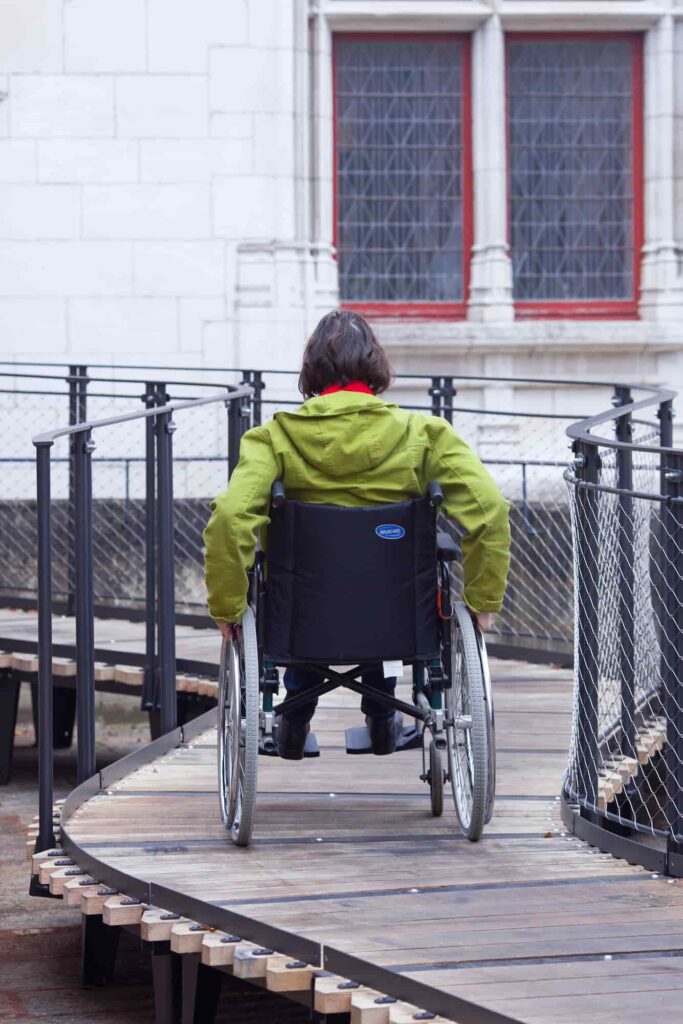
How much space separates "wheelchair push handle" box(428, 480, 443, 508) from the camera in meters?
4.36

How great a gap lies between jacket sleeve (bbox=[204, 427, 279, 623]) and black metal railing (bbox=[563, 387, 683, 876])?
0.86 m

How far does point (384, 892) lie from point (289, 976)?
1.68 feet

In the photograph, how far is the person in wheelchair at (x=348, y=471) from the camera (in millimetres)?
4336

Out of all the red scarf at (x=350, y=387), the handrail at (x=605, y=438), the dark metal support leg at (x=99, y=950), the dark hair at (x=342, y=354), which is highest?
the dark hair at (x=342, y=354)

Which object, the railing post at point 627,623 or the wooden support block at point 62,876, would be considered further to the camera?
the railing post at point 627,623

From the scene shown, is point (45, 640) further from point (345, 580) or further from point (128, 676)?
point (128, 676)

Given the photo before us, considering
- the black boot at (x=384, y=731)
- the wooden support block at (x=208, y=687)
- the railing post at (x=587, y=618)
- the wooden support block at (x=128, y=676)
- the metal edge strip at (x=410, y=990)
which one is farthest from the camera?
the wooden support block at (x=128, y=676)

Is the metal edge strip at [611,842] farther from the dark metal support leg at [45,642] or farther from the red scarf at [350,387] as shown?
the dark metal support leg at [45,642]

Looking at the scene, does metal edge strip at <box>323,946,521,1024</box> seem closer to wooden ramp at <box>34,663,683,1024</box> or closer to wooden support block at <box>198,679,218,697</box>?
wooden ramp at <box>34,663,683,1024</box>

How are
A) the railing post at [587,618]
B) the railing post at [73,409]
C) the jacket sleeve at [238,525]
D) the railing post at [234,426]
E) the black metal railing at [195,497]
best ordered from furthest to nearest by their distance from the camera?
A: 1. the black metal railing at [195,497]
2. the railing post at [73,409]
3. the railing post at [234,426]
4. the railing post at [587,618]
5. the jacket sleeve at [238,525]

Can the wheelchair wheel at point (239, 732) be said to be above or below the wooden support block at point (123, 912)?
above

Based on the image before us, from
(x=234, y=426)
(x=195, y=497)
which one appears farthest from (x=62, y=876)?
(x=195, y=497)

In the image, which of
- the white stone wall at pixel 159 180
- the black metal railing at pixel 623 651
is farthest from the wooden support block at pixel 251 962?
the white stone wall at pixel 159 180

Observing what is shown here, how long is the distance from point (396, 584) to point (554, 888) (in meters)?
0.83
